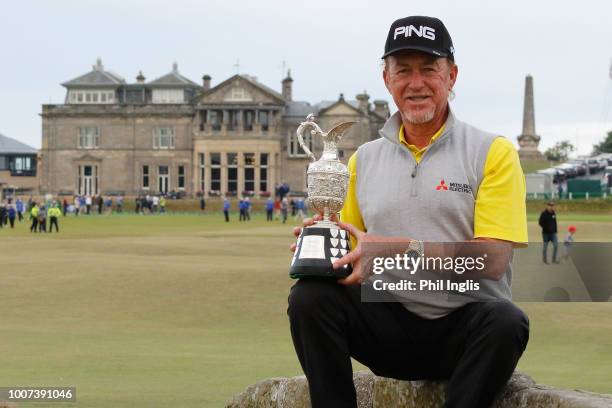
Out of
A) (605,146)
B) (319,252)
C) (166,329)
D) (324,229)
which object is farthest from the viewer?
(605,146)

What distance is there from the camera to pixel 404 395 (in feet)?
18.5

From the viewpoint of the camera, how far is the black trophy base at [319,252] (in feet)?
16.7

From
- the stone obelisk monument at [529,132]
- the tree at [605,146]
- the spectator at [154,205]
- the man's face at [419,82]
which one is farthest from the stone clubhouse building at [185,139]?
the man's face at [419,82]

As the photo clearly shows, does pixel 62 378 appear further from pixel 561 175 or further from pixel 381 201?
pixel 561 175

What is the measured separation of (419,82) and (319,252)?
3.28 ft

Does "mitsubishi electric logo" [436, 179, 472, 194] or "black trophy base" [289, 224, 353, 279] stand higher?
"mitsubishi electric logo" [436, 179, 472, 194]

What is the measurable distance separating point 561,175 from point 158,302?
246 ft

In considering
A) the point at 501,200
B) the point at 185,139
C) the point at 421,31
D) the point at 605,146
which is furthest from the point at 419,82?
the point at 605,146

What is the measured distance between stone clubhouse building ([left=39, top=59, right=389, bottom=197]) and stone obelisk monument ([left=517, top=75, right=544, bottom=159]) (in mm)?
14460

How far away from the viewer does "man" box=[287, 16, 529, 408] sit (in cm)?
493

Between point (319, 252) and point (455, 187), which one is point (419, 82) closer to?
point (455, 187)

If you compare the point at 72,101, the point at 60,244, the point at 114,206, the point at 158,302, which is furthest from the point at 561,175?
the point at 158,302

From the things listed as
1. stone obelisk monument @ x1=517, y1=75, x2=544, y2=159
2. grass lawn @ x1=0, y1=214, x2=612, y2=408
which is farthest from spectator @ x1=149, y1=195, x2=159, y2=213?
grass lawn @ x1=0, y1=214, x2=612, y2=408
